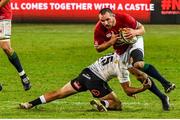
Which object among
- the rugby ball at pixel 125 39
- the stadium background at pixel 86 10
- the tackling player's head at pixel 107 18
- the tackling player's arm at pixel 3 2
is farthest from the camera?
the stadium background at pixel 86 10

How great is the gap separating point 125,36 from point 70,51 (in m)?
10.7

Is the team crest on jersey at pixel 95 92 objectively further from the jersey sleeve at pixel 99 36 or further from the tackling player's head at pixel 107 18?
the tackling player's head at pixel 107 18

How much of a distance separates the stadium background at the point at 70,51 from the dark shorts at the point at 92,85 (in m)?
0.29

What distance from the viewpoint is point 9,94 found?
44.6 feet

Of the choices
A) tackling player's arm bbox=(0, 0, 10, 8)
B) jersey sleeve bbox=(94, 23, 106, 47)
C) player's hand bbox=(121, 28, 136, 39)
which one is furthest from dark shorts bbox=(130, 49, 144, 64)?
tackling player's arm bbox=(0, 0, 10, 8)

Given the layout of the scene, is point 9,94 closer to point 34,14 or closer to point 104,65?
point 104,65

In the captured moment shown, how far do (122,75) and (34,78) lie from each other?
176 inches

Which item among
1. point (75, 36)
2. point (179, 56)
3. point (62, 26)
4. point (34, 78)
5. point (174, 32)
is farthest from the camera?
point (62, 26)

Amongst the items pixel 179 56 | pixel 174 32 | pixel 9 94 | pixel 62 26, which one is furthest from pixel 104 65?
pixel 62 26

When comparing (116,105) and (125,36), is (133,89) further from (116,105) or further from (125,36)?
(125,36)

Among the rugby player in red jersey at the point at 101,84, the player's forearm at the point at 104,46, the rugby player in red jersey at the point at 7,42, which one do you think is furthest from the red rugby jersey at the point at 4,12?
the player's forearm at the point at 104,46

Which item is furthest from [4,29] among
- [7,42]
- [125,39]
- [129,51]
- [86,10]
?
[86,10]

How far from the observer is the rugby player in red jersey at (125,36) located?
37.7ft

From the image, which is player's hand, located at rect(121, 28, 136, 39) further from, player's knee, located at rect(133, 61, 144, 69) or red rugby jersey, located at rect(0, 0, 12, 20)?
red rugby jersey, located at rect(0, 0, 12, 20)
